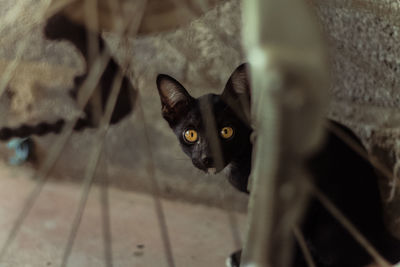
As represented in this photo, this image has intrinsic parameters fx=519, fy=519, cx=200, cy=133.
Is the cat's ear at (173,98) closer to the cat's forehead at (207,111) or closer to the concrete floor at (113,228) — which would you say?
the cat's forehead at (207,111)

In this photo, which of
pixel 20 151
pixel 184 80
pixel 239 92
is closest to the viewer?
pixel 239 92

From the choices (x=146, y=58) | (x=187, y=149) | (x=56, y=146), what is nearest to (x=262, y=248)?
(x=187, y=149)

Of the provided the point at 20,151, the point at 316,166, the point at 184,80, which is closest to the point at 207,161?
the point at 316,166

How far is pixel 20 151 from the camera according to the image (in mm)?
1435

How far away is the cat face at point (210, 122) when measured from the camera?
883 millimetres

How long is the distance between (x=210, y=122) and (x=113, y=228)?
18.4 inches

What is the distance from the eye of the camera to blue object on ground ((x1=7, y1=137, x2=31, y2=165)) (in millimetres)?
1421

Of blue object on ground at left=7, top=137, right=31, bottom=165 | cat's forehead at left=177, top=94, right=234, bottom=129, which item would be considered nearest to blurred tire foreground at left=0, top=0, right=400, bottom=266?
blue object on ground at left=7, top=137, right=31, bottom=165

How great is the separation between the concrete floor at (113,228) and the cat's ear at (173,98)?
1.13ft

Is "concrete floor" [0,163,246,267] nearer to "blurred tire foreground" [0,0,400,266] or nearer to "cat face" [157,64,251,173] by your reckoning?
"blurred tire foreground" [0,0,400,266]

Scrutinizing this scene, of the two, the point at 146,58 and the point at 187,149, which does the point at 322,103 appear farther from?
the point at 146,58

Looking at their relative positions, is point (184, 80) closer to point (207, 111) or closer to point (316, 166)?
point (207, 111)

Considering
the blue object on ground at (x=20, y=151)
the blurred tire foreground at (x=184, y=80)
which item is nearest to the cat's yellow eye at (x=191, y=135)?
the blurred tire foreground at (x=184, y=80)

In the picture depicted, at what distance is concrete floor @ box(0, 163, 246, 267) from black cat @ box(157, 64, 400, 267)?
234mm
